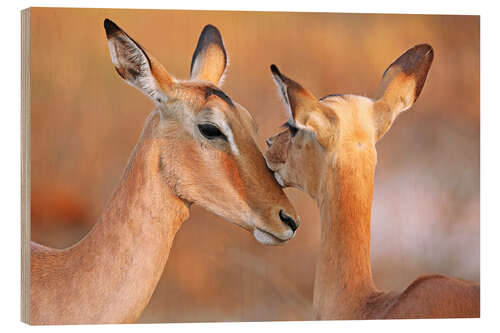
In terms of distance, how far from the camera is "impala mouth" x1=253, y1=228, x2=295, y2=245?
21.1 feet

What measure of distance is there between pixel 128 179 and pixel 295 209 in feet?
4.14

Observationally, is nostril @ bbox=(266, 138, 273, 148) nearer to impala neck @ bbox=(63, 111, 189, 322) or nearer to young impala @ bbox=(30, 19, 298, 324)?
young impala @ bbox=(30, 19, 298, 324)

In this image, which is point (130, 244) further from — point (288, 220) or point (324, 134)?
point (324, 134)

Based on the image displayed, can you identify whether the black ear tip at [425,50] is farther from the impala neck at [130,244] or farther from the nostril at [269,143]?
the impala neck at [130,244]

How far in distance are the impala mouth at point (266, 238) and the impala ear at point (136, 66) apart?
1.16 m

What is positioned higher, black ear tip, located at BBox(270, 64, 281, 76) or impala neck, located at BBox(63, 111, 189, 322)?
black ear tip, located at BBox(270, 64, 281, 76)

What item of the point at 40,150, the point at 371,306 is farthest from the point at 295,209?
the point at 40,150

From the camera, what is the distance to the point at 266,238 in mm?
6551

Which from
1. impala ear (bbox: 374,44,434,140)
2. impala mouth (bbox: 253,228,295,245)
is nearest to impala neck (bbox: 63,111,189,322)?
impala mouth (bbox: 253,228,295,245)

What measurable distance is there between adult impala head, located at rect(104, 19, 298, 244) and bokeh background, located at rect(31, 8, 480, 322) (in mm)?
331

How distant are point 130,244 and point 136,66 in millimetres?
1236

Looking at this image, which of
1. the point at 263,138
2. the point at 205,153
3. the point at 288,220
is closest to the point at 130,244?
the point at 205,153

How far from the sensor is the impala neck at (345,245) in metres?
6.36

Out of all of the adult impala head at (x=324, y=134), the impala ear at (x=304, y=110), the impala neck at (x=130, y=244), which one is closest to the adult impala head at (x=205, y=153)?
the impala neck at (x=130, y=244)
